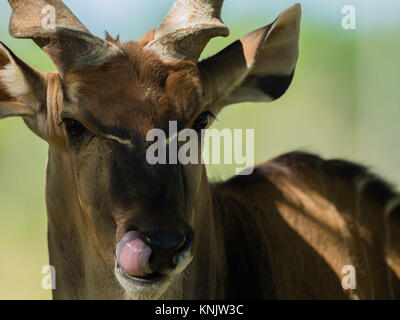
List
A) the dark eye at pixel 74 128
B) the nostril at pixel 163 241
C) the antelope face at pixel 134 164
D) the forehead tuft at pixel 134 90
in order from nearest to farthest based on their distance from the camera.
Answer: the nostril at pixel 163 241, the antelope face at pixel 134 164, the forehead tuft at pixel 134 90, the dark eye at pixel 74 128

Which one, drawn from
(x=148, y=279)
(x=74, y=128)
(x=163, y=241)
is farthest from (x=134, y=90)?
(x=148, y=279)

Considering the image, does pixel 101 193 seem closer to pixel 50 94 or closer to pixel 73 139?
pixel 73 139

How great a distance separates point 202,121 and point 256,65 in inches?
29.6

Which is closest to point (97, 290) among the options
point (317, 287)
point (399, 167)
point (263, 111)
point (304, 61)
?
point (317, 287)

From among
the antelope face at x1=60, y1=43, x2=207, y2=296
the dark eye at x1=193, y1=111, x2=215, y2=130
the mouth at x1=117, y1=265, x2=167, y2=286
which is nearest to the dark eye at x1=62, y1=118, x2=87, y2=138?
the antelope face at x1=60, y1=43, x2=207, y2=296

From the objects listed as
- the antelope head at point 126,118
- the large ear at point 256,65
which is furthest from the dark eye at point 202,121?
the large ear at point 256,65

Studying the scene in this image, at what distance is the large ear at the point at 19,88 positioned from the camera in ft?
14.1

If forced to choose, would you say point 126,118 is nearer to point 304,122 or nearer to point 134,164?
point 134,164

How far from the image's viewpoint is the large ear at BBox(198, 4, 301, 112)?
4559mm

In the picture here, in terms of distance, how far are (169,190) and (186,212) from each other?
214 millimetres

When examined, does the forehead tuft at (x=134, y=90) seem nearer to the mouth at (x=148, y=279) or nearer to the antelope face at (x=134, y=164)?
the antelope face at (x=134, y=164)

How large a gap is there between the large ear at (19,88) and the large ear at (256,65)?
3.33 feet

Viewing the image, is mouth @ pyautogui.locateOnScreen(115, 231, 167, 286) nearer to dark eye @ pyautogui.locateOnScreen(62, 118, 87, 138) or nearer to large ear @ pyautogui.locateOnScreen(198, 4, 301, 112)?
dark eye @ pyautogui.locateOnScreen(62, 118, 87, 138)

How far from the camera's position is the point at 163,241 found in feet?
11.7
